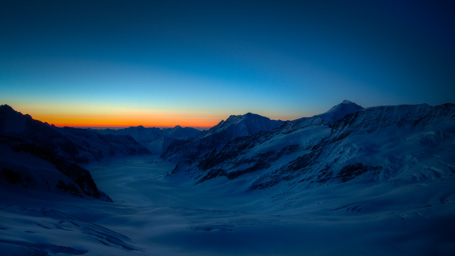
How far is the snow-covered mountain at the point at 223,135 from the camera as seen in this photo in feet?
468

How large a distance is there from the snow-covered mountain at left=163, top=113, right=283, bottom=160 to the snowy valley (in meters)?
55.3

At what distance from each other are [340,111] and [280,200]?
93.0 meters

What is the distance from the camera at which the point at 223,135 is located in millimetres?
150625

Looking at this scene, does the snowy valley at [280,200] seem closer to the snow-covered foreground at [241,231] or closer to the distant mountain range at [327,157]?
the snow-covered foreground at [241,231]

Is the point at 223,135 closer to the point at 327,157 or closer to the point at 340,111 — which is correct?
the point at 340,111

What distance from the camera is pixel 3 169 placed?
2966cm

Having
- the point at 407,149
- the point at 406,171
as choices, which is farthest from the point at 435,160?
the point at 407,149

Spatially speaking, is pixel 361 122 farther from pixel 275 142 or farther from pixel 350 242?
pixel 350 242

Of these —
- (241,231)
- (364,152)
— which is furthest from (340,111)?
(241,231)

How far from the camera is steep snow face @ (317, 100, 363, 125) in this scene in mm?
113675

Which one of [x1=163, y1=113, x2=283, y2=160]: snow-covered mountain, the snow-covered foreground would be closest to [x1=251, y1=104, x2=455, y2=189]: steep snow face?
the snow-covered foreground

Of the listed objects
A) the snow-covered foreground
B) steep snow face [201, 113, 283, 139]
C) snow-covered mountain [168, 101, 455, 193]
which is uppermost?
steep snow face [201, 113, 283, 139]

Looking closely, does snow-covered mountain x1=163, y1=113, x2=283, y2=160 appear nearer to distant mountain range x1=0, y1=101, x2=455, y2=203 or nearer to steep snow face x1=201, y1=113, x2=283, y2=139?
steep snow face x1=201, y1=113, x2=283, y2=139

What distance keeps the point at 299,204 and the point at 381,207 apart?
38.5 feet
